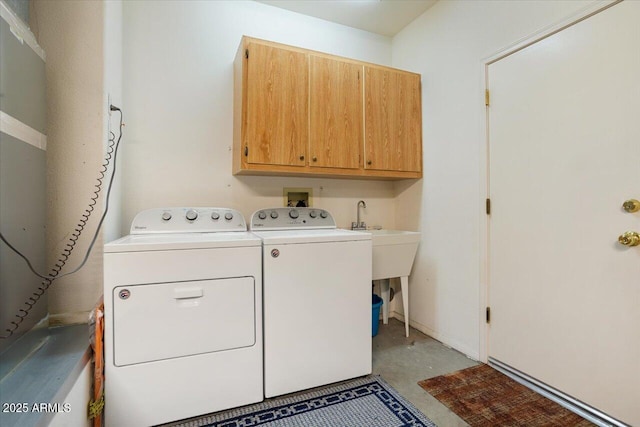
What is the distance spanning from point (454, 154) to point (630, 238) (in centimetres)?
113

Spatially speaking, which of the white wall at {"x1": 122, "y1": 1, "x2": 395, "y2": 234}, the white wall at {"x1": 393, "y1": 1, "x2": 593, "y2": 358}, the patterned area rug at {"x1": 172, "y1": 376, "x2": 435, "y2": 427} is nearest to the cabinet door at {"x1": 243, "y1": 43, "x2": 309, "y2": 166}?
the white wall at {"x1": 122, "y1": 1, "x2": 395, "y2": 234}

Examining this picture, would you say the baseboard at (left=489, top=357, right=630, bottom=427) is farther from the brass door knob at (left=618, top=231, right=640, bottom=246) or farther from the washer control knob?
the washer control knob

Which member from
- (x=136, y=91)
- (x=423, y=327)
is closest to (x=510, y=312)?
(x=423, y=327)

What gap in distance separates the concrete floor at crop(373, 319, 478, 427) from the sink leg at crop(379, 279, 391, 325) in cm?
14

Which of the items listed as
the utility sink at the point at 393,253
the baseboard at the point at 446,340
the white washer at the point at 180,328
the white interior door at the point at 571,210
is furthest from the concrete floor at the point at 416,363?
the white washer at the point at 180,328

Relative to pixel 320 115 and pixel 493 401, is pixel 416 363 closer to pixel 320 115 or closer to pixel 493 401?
pixel 493 401

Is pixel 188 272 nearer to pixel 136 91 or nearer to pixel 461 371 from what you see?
pixel 136 91

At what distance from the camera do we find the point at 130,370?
1367mm

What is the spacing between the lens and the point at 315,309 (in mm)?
1692

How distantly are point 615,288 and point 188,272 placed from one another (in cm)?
204

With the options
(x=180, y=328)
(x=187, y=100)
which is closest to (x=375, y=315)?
(x=180, y=328)

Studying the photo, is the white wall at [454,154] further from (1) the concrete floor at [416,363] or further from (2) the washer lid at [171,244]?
(2) the washer lid at [171,244]

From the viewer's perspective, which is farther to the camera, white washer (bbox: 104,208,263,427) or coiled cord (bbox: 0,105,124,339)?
white washer (bbox: 104,208,263,427)

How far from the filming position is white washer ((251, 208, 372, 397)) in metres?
1.61
